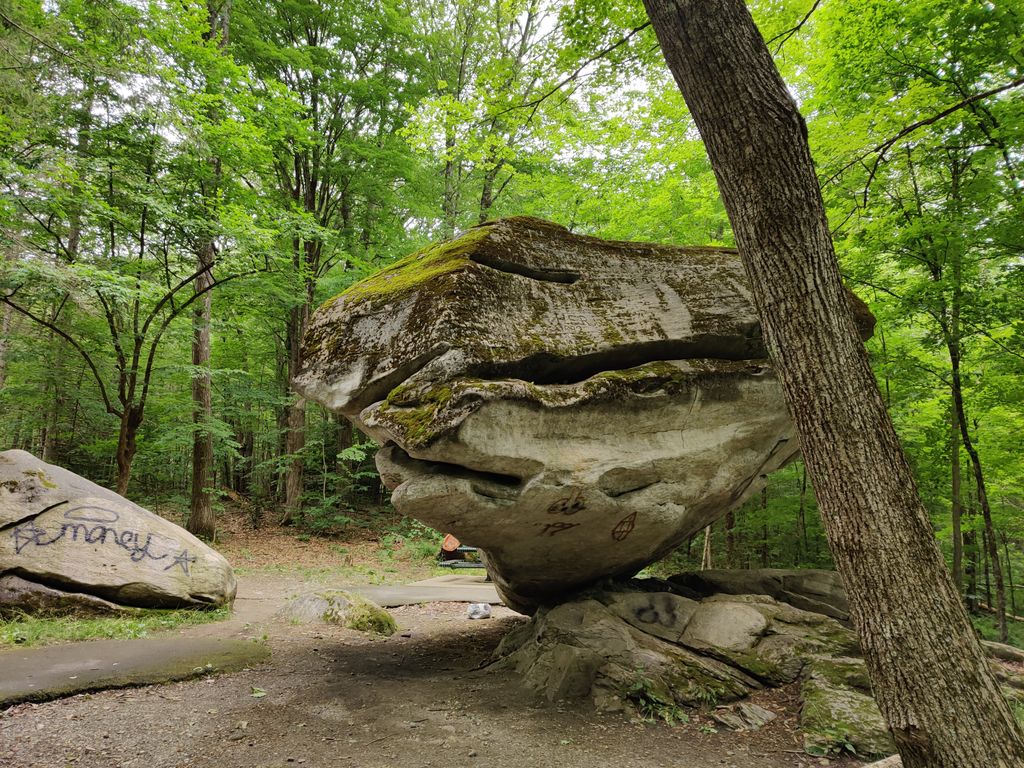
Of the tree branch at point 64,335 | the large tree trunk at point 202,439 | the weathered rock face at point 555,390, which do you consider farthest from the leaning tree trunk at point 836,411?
the large tree trunk at point 202,439

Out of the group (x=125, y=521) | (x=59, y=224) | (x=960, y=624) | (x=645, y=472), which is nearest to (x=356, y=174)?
(x=59, y=224)

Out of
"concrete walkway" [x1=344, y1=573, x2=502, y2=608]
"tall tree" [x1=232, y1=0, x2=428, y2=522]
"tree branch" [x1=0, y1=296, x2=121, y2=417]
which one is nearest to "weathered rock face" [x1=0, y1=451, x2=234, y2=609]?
"tree branch" [x1=0, y1=296, x2=121, y2=417]

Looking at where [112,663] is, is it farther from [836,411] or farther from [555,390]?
[836,411]

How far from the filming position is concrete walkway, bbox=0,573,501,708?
457 centimetres

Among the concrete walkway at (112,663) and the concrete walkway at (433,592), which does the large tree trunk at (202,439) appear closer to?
the concrete walkway at (433,592)

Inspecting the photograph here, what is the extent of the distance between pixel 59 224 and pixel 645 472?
501 inches

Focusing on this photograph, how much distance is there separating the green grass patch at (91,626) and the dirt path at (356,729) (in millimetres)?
2011

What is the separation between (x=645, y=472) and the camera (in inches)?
206

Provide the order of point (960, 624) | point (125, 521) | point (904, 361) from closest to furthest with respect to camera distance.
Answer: point (960, 624) < point (125, 521) < point (904, 361)

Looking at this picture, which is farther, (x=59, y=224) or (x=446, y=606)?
(x=59, y=224)

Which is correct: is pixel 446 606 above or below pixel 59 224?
below

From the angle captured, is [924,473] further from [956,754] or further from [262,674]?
[262,674]

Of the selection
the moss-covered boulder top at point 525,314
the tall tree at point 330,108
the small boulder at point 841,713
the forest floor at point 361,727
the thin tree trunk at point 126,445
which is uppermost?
the tall tree at point 330,108

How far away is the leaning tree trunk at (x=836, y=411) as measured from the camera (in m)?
2.38
